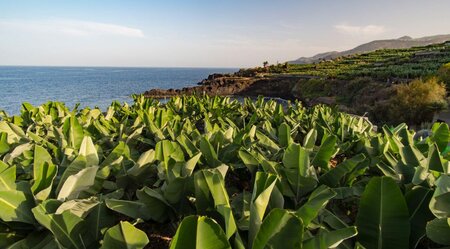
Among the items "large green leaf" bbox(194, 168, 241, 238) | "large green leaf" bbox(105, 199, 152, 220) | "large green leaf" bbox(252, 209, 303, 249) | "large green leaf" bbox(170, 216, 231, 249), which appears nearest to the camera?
"large green leaf" bbox(170, 216, 231, 249)

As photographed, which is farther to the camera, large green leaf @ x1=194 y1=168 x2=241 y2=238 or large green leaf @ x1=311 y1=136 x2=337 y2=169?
large green leaf @ x1=311 y1=136 x2=337 y2=169

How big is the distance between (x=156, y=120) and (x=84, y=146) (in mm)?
1866

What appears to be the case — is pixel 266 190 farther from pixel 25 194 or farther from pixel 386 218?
pixel 25 194

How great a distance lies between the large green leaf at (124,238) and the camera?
125 cm

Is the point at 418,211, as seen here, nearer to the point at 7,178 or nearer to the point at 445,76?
the point at 7,178

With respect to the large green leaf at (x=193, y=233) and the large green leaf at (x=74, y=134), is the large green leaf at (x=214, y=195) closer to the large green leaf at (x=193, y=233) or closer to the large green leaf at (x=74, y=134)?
the large green leaf at (x=193, y=233)

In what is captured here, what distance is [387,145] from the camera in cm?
252

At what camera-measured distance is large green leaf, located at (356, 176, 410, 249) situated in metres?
1.43

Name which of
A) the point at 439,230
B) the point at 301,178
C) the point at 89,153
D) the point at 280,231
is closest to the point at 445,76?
the point at 301,178

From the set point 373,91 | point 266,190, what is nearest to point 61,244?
point 266,190

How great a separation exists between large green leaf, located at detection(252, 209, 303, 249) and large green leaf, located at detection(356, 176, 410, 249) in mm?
471

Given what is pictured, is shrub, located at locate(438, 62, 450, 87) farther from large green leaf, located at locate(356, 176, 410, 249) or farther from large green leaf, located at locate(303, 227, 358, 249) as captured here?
large green leaf, located at locate(303, 227, 358, 249)

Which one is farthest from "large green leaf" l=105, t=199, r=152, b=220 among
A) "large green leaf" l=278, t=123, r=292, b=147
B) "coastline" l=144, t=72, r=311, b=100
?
"coastline" l=144, t=72, r=311, b=100

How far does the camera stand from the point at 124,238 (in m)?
1.26
